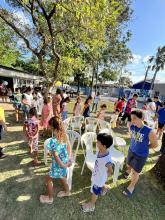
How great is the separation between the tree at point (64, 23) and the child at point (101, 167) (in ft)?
11.3

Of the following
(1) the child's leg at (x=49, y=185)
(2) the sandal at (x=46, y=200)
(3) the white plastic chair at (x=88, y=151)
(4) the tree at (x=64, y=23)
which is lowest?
(2) the sandal at (x=46, y=200)

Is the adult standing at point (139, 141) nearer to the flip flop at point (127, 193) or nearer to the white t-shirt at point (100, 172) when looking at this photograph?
the flip flop at point (127, 193)

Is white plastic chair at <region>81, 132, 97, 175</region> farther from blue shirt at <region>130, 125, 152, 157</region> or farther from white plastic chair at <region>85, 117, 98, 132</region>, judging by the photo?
white plastic chair at <region>85, 117, 98, 132</region>

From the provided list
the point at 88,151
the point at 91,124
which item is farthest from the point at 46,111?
the point at 88,151

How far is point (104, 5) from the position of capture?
4797mm

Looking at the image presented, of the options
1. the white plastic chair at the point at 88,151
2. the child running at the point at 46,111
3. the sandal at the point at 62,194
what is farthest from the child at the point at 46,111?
the sandal at the point at 62,194

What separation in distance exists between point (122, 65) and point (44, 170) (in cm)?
2315

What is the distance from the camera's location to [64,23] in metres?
7.51

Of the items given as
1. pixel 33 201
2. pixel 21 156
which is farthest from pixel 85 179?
pixel 21 156

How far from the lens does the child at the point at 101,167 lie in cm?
270

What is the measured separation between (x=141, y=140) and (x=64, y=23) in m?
6.21

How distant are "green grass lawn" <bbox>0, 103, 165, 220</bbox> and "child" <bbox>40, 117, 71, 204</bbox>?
10.6 inches

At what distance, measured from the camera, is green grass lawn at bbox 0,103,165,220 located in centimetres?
298

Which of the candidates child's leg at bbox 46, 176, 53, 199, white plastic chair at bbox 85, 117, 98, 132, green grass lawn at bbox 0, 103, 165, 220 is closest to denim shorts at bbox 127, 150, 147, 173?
green grass lawn at bbox 0, 103, 165, 220
